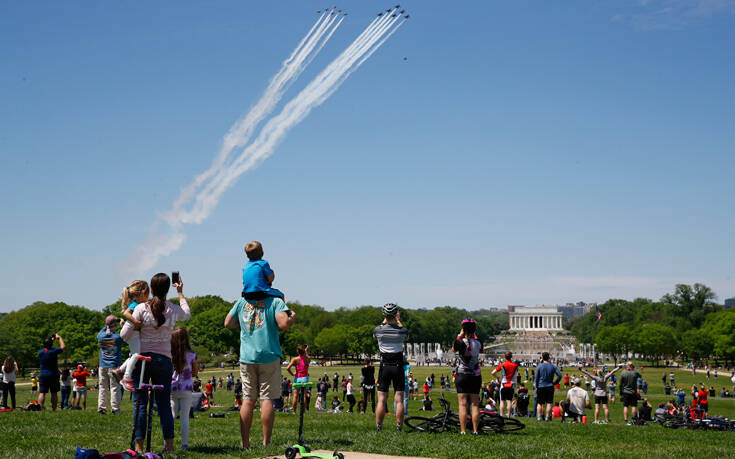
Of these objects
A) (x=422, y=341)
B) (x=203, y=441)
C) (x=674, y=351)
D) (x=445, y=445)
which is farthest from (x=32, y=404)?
(x=422, y=341)

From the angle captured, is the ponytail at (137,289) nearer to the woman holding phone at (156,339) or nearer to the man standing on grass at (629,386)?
the woman holding phone at (156,339)

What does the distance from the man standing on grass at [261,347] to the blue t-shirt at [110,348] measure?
6.49 metres

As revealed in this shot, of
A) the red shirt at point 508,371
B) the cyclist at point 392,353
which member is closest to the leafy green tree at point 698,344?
the red shirt at point 508,371

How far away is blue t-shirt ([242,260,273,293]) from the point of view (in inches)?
333

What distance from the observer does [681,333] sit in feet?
425

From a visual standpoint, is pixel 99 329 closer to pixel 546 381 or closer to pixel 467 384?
pixel 546 381

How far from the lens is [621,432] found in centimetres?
1319

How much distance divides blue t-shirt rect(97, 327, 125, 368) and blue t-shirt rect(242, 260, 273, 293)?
6.77 m

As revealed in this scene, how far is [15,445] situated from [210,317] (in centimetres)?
10114

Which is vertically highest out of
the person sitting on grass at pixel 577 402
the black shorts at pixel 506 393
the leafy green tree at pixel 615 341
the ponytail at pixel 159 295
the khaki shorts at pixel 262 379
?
the ponytail at pixel 159 295

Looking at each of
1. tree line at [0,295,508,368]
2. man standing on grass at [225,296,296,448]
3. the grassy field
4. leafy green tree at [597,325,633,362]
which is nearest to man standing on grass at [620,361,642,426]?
the grassy field

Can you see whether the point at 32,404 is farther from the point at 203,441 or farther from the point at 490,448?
the point at 490,448

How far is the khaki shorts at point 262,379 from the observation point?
336 inches

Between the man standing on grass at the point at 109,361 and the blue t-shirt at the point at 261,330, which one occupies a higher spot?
the blue t-shirt at the point at 261,330
